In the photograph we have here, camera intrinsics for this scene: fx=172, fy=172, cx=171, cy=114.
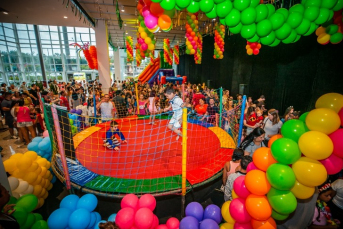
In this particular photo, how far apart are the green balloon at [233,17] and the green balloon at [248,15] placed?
0.07 metres

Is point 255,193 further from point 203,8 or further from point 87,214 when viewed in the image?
point 203,8

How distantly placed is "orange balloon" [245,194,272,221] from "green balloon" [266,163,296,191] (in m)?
0.26

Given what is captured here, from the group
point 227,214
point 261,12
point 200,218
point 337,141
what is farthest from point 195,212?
point 261,12

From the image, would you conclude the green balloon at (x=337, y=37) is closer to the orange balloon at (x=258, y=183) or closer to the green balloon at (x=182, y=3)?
the green balloon at (x=182, y=3)

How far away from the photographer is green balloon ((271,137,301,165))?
169cm

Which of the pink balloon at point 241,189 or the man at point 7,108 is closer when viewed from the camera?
the pink balloon at point 241,189

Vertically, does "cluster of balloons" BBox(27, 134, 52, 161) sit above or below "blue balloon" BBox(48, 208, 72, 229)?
above

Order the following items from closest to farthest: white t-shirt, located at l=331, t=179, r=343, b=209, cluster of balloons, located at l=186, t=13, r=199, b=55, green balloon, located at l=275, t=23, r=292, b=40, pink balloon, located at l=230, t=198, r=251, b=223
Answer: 1. pink balloon, located at l=230, t=198, r=251, b=223
2. white t-shirt, located at l=331, t=179, r=343, b=209
3. green balloon, located at l=275, t=23, r=292, b=40
4. cluster of balloons, located at l=186, t=13, r=199, b=55

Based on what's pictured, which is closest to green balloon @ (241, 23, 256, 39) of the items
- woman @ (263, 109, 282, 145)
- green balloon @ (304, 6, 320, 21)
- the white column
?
green balloon @ (304, 6, 320, 21)

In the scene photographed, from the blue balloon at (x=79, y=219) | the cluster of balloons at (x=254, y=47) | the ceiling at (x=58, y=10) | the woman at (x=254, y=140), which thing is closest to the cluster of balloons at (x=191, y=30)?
the ceiling at (x=58, y=10)

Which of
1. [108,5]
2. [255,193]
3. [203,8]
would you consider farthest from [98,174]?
[108,5]

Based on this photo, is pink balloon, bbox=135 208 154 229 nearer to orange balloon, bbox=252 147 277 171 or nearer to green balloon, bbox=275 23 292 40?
orange balloon, bbox=252 147 277 171

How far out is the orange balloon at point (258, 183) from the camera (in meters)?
1.84

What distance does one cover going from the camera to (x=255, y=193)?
6.19ft
